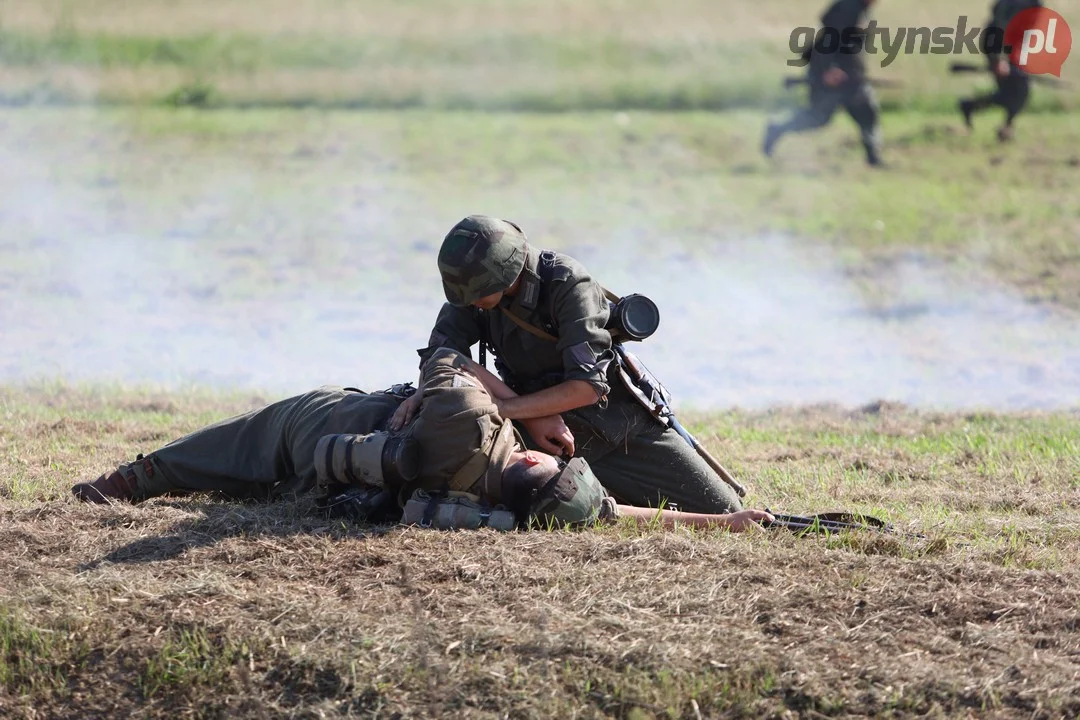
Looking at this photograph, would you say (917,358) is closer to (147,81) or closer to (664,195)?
(664,195)

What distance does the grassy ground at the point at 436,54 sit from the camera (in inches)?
934

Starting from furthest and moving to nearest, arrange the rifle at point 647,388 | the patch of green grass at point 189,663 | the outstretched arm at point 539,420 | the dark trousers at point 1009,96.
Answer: the dark trousers at point 1009,96 → the rifle at point 647,388 → the outstretched arm at point 539,420 → the patch of green grass at point 189,663

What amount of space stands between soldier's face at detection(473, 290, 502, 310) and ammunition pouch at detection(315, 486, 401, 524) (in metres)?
0.89

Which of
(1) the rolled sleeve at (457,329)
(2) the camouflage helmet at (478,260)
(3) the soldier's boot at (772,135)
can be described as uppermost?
(3) the soldier's boot at (772,135)

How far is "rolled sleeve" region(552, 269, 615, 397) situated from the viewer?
19.8 feet

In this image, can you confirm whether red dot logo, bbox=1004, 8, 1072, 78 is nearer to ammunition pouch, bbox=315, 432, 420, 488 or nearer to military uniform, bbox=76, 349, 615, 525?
military uniform, bbox=76, 349, 615, 525

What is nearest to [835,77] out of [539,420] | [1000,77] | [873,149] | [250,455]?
[873,149]

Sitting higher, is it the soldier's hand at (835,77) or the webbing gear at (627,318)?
the soldier's hand at (835,77)

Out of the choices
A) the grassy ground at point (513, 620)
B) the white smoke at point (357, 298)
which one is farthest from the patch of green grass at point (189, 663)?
the white smoke at point (357, 298)

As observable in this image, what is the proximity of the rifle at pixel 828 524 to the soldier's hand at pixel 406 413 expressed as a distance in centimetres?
156

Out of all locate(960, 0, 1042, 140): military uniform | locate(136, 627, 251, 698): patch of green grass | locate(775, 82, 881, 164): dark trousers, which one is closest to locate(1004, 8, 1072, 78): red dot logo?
locate(960, 0, 1042, 140): military uniform

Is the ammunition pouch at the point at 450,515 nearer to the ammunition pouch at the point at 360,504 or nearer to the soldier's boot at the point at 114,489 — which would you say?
the ammunition pouch at the point at 360,504

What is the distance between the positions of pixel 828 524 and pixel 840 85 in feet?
44.3

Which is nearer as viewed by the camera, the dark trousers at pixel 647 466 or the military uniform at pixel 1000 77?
the dark trousers at pixel 647 466
